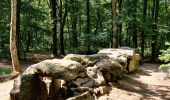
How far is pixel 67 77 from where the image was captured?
9.64m

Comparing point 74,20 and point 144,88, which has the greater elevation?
point 74,20

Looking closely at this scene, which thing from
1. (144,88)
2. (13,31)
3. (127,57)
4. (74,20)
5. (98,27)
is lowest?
(144,88)

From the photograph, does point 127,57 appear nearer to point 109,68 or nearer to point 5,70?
point 109,68

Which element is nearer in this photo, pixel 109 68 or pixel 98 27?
pixel 109 68

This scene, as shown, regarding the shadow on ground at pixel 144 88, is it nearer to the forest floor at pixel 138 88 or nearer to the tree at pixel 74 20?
the forest floor at pixel 138 88

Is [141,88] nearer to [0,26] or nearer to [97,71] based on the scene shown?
[97,71]

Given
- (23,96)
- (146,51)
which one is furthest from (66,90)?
(146,51)

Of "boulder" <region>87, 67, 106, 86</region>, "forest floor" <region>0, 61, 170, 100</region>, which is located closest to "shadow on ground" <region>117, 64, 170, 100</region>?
"forest floor" <region>0, 61, 170, 100</region>

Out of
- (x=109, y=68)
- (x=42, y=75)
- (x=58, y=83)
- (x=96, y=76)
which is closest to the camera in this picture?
(x=42, y=75)

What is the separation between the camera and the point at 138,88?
1351 centimetres

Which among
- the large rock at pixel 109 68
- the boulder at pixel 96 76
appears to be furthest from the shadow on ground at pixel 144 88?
the boulder at pixel 96 76

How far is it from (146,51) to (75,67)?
80.9 feet

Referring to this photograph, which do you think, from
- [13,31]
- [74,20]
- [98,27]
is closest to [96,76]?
[13,31]

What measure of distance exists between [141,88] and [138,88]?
22 centimetres
